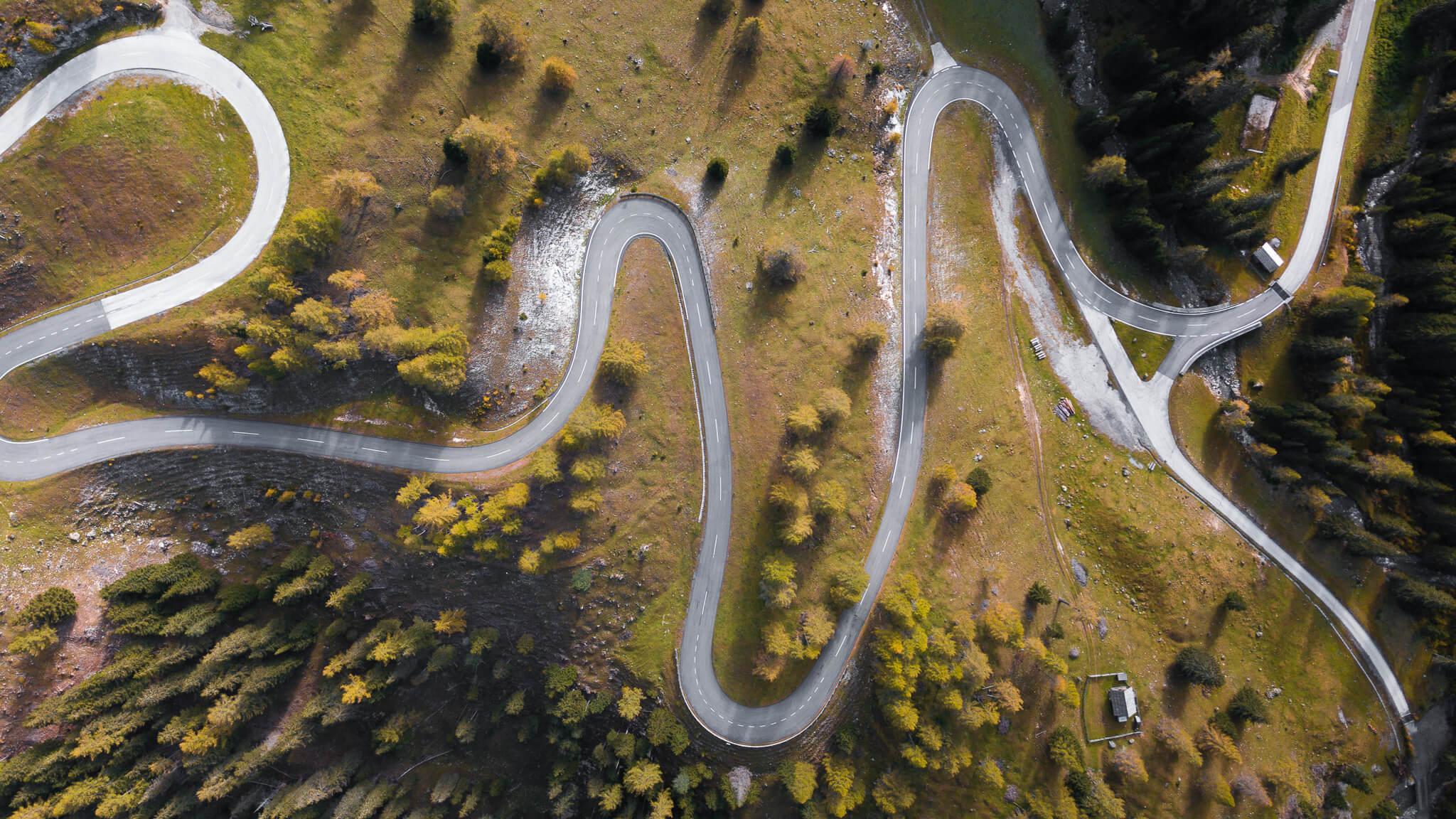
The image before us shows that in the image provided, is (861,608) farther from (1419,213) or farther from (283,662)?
(1419,213)

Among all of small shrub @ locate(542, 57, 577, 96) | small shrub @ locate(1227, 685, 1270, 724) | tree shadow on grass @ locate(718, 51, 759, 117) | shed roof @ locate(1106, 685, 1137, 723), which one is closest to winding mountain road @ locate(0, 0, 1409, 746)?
small shrub @ locate(542, 57, 577, 96)

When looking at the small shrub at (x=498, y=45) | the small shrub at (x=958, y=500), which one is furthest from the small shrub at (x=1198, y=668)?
the small shrub at (x=498, y=45)

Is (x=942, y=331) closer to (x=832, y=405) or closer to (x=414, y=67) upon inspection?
(x=832, y=405)

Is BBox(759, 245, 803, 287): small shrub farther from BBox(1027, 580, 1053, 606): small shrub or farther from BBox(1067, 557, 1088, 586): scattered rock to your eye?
BBox(1067, 557, 1088, 586): scattered rock

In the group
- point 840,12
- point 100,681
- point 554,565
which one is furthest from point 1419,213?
point 100,681

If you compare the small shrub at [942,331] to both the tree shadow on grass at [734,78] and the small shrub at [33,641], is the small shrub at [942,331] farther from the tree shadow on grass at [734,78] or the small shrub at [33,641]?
the small shrub at [33,641]

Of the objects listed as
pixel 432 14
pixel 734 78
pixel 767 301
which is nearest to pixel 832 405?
pixel 767 301
